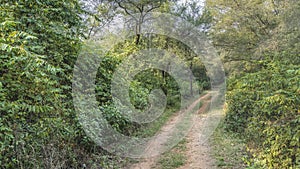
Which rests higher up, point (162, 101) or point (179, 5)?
point (179, 5)

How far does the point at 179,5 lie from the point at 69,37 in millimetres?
14343

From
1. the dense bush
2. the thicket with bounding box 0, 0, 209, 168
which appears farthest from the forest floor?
the dense bush

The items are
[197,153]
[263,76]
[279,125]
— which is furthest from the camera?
[263,76]

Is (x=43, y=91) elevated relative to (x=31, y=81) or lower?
lower

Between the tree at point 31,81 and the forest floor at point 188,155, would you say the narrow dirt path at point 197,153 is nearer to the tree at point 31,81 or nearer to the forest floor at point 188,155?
the forest floor at point 188,155

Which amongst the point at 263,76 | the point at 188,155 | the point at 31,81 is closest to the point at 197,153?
the point at 188,155

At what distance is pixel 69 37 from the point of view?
199 inches

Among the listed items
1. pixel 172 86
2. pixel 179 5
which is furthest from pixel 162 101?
pixel 179 5

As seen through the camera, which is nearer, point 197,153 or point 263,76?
point 197,153

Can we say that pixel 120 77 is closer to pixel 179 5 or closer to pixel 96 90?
pixel 96 90

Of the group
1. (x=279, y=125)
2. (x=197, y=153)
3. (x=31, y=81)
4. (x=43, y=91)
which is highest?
(x=31, y=81)

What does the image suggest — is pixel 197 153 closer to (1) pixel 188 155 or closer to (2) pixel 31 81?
(1) pixel 188 155

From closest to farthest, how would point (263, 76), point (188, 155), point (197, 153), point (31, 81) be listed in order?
point (31, 81) < point (188, 155) < point (197, 153) < point (263, 76)

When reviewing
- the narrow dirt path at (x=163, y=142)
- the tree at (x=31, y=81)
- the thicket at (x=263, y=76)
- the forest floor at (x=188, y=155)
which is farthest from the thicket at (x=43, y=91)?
the thicket at (x=263, y=76)
